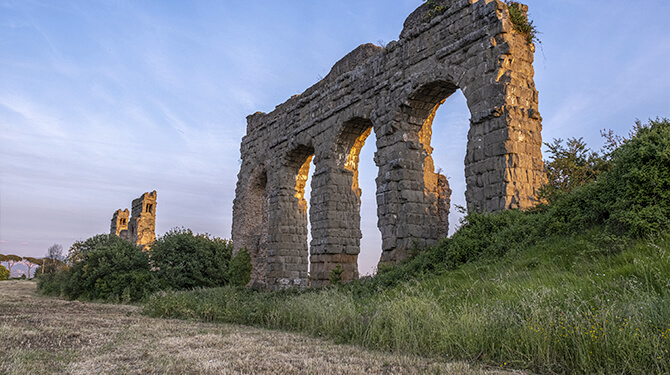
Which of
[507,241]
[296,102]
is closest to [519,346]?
[507,241]

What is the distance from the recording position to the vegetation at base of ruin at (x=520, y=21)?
1010 centimetres

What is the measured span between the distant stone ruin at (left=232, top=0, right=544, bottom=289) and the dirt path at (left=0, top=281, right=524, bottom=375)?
19.3 feet

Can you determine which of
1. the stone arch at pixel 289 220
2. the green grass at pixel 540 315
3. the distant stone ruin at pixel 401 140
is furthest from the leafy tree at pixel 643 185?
the stone arch at pixel 289 220

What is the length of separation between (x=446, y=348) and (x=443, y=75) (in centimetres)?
797

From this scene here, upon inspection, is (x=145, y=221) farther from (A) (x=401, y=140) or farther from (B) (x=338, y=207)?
(A) (x=401, y=140)

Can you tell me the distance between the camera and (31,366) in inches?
147

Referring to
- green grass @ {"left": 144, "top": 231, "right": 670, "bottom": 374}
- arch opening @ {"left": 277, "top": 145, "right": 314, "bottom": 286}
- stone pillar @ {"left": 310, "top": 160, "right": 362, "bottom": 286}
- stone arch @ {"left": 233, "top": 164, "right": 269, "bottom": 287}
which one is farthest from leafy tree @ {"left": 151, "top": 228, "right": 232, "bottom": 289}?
green grass @ {"left": 144, "top": 231, "right": 670, "bottom": 374}

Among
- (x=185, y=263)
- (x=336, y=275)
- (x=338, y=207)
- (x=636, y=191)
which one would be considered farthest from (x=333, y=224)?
(x=636, y=191)

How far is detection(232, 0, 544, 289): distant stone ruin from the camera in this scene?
969cm

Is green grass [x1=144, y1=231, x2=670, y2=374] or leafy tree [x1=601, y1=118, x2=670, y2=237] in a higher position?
leafy tree [x1=601, y1=118, x2=670, y2=237]

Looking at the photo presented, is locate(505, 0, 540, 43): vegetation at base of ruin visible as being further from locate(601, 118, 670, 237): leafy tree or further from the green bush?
the green bush

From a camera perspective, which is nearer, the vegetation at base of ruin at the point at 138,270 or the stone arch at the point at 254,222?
the vegetation at base of ruin at the point at 138,270

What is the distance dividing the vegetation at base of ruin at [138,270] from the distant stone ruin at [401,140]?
2.12 metres

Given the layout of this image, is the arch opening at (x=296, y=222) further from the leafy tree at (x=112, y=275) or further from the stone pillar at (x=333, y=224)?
the leafy tree at (x=112, y=275)
